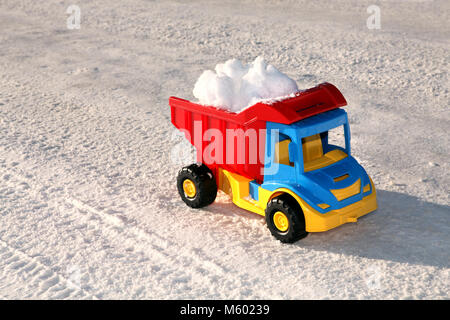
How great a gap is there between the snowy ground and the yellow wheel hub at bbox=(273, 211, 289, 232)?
220 mm

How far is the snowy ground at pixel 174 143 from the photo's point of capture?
246 inches

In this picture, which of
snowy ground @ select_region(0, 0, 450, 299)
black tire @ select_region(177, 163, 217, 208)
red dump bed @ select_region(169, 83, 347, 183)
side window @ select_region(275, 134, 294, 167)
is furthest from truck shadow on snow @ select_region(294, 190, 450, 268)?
black tire @ select_region(177, 163, 217, 208)

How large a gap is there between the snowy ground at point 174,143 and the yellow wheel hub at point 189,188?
0.19 m

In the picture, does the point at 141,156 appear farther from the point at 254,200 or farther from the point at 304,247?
the point at 304,247

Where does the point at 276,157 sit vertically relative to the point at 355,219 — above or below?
above

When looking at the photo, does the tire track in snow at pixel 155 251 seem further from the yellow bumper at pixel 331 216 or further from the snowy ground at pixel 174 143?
the yellow bumper at pixel 331 216

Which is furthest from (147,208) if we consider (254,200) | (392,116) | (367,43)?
(367,43)

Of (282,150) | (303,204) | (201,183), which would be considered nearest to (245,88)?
(282,150)

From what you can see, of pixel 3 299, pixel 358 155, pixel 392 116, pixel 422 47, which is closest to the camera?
pixel 3 299

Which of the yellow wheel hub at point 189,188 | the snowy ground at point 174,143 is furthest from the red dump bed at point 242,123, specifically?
the snowy ground at point 174,143

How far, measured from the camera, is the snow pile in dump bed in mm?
7059

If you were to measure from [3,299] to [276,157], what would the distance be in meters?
3.05

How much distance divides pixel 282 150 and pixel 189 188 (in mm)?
1299

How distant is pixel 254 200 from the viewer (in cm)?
712
